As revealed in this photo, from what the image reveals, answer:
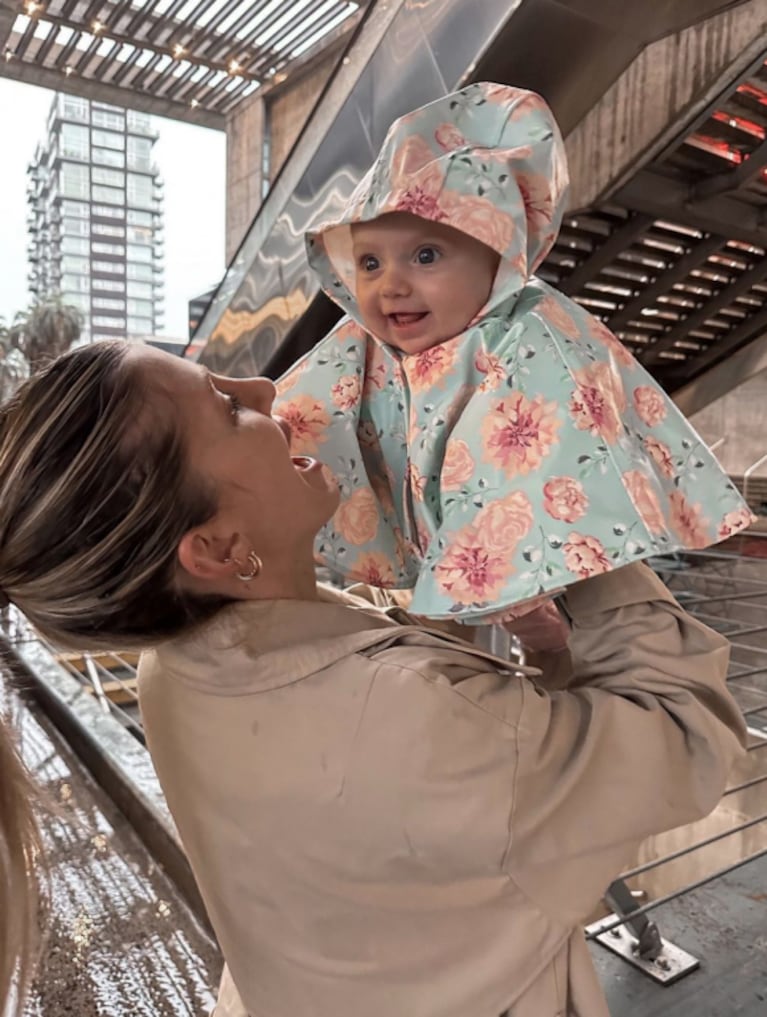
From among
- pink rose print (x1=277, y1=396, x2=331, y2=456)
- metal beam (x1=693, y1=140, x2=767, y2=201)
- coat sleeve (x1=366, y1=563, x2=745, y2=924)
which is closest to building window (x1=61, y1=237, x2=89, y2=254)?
metal beam (x1=693, y1=140, x2=767, y2=201)

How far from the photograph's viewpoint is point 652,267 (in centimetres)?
545

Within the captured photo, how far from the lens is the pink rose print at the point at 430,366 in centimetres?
100

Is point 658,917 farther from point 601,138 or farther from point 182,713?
point 601,138

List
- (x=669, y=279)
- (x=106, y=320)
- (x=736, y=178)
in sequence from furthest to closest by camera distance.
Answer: (x=106, y=320) < (x=669, y=279) < (x=736, y=178)

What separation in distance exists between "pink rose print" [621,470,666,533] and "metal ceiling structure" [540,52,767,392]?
12.7 ft

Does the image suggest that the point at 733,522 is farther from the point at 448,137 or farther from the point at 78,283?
the point at 78,283

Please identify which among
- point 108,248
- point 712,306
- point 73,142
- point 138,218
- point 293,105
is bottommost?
point 712,306

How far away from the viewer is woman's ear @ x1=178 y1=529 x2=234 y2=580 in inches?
30.6

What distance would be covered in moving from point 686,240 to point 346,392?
4.89 meters

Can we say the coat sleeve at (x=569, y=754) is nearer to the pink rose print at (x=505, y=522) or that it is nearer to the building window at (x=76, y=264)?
the pink rose print at (x=505, y=522)

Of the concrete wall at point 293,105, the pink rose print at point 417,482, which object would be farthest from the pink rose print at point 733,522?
the concrete wall at point 293,105

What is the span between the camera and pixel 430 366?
1.02 metres

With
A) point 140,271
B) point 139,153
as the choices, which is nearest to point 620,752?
point 140,271

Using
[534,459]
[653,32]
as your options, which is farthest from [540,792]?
[653,32]
